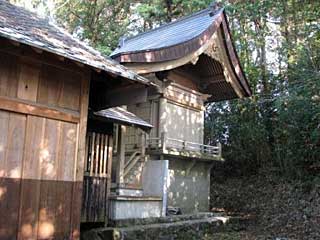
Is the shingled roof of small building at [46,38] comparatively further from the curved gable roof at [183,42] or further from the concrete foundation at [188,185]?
the concrete foundation at [188,185]

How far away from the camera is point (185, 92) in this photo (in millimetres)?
14406

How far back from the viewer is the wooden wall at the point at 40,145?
5.38 metres

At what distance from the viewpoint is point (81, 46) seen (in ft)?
21.8

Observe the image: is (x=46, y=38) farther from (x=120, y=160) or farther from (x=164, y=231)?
(x=164, y=231)

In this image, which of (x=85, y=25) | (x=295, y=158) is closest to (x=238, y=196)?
(x=295, y=158)

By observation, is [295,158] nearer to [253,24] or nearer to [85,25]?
[253,24]

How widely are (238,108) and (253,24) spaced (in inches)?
227

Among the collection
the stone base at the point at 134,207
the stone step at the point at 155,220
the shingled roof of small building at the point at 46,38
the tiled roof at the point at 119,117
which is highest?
the shingled roof of small building at the point at 46,38

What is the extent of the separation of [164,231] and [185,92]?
226 inches

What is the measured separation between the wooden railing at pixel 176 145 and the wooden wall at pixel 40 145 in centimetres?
641

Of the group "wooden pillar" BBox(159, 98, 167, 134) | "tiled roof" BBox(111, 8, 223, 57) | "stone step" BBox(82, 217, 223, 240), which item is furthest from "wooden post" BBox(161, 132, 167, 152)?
"tiled roof" BBox(111, 8, 223, 57)

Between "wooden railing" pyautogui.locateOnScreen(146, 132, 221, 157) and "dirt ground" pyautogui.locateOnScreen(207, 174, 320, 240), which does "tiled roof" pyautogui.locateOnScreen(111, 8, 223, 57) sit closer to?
"wooden railing" pyautogui.locateOnScreen(146, 132, 221, 157)

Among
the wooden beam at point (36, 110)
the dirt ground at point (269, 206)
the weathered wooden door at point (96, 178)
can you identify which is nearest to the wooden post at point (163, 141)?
the dirt ground at point (269, 206)

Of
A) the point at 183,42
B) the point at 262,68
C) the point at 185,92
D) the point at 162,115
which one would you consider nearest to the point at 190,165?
the point at 162,115
